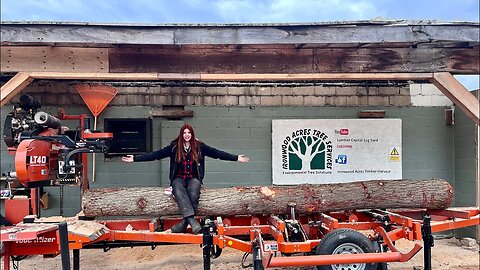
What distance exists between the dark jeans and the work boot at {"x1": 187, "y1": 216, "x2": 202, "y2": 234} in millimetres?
72

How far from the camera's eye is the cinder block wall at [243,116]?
7812 millimetres

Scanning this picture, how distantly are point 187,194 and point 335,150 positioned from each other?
3.99 m

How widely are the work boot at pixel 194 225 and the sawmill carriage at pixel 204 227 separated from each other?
121 millimetres

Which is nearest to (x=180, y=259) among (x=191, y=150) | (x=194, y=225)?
(x=194, y=225)

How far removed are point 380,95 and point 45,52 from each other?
6.37 meters

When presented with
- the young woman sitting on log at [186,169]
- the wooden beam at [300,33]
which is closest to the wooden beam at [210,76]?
the wooden beam at [300,33]

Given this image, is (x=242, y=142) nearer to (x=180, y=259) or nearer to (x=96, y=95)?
(x=180, y=259)

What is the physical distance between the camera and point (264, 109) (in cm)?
809

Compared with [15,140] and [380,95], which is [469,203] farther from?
[15,140]

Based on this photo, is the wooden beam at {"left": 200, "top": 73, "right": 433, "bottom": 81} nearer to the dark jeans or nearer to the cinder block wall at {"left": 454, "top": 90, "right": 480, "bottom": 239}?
the dark jeans

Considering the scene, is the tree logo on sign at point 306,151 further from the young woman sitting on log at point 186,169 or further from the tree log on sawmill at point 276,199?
the young woman sitting on log at point 186,169

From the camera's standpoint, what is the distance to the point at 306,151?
317 inches

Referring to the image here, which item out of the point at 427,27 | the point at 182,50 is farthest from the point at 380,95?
the point at 182,50

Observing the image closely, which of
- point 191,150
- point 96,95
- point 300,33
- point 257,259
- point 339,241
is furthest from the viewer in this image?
point 96,95
